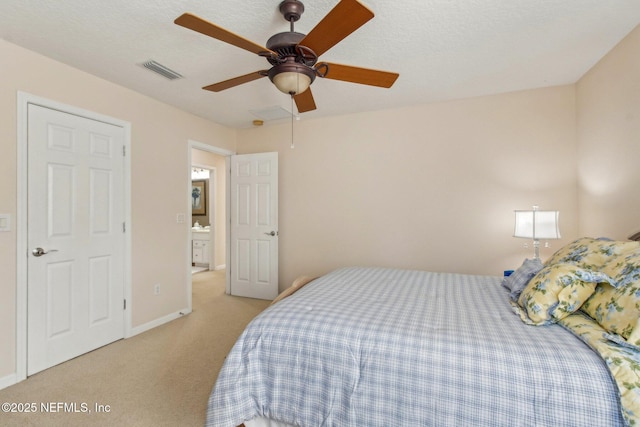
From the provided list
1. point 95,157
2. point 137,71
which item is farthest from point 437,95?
point 95,157

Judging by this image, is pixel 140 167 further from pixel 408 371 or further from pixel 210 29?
pixel 408 371

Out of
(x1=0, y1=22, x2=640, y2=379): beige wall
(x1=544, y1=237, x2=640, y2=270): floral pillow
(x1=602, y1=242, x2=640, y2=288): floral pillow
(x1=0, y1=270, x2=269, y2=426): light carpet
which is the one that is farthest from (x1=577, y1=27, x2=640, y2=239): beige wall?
(x1=0, y1=270, x2=269, y2=426): light carpet

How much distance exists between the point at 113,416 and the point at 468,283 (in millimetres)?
2537

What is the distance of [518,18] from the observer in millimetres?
1895

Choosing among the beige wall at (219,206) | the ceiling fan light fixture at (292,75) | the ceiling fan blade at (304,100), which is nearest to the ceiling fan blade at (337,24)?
the ceiling fan light fixture at (292,75)

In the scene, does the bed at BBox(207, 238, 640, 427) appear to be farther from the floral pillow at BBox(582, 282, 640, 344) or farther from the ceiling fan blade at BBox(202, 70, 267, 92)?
the ceiling fan blade at BBox(202, 70, 267, 92)

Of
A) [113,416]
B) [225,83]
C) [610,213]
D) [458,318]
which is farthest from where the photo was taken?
[610,213]

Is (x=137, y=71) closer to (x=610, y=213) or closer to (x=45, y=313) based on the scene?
(x=45, y=313)

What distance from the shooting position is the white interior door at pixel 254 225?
4125 mm

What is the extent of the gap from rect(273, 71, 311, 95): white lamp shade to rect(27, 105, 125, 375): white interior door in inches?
78.4

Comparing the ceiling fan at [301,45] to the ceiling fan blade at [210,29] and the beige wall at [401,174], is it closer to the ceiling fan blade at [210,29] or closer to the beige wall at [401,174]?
the ceiling fan blade at [210,29]

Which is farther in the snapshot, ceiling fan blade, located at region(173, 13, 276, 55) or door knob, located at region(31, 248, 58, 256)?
door knob, located at region(31, 248, 58, 256)

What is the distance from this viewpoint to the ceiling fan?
136 centimetres

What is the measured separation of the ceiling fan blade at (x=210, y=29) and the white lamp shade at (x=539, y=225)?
2481 millimetres
